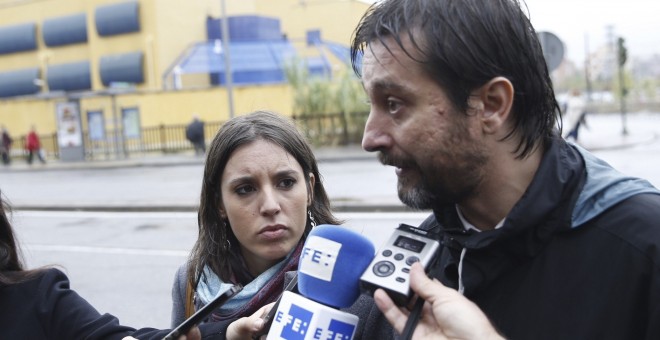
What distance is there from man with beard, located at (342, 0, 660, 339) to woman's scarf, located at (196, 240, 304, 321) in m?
0.72

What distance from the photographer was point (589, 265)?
4.30 feet

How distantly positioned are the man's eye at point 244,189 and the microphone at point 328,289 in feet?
2.63

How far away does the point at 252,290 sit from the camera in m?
2.13

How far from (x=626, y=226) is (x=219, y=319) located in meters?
1.21

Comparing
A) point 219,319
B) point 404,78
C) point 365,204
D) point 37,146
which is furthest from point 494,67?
point 37,146

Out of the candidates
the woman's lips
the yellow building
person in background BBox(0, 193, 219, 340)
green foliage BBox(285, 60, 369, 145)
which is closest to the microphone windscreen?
person in background BBox(0, 193, 219, 340)

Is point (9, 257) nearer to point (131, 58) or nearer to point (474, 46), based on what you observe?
point (474, 46)

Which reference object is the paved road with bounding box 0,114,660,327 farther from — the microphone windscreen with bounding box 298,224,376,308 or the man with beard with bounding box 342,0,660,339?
the man with beard with bounding box 342,0,660,339

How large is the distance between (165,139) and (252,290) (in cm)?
2692

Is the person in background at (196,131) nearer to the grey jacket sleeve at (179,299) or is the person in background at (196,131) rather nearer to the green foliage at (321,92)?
the green foliage at (321,92)

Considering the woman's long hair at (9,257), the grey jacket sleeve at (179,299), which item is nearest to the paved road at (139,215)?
the woman's long hair at (9,257)

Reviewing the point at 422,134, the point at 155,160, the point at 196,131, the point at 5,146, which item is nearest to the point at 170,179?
the point at 196,131

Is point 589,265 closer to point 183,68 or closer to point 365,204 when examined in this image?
point 365,204

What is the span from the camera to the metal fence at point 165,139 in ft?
78.6
